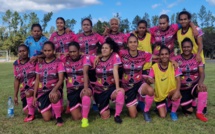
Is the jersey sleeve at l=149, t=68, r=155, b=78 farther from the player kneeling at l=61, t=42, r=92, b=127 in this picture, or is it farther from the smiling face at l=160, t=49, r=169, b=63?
the player kneeling at l=61, t=42, r=92, b=127

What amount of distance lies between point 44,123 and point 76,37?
209 centimetres

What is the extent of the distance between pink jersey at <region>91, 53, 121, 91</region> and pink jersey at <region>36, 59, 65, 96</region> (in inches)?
30.0

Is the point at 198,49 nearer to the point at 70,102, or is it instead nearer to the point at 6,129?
the point at 70,102

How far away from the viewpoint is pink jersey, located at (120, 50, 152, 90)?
5.37 meters

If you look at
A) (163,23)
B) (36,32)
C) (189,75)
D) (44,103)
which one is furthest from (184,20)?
(44,103)

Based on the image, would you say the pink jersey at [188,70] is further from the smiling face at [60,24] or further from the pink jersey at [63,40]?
the smiling face at [60,24]

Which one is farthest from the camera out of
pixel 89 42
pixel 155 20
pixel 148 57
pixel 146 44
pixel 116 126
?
pixel 155 20

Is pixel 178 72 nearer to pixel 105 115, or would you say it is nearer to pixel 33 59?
pixel 105 115

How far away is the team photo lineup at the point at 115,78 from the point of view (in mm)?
5125

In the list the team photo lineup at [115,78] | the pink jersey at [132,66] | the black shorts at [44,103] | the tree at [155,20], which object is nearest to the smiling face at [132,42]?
the team photo lineup at [115,78]

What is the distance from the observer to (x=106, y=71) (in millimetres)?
5254

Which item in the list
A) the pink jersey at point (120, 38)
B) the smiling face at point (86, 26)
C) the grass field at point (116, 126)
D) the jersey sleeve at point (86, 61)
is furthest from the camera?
the pink jersey at point (120, 38)

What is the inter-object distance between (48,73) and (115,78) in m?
1.38

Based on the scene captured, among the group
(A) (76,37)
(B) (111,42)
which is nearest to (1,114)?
(A) (76,37)
